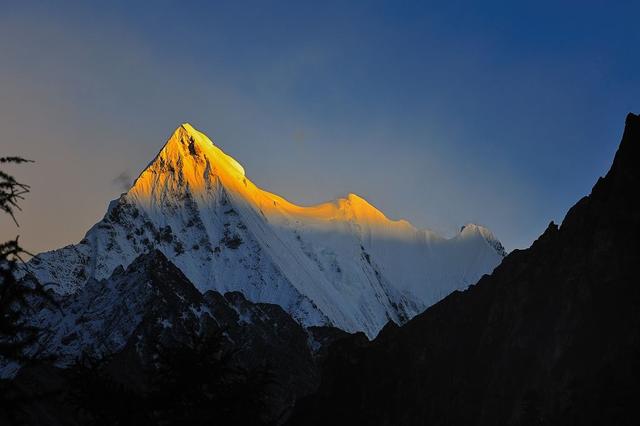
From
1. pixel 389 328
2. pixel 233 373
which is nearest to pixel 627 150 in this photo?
pixel 389 328

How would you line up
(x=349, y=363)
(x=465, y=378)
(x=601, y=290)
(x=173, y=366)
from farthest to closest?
1. (x=349, y=363)
2. (x=465, y=378)
3. (x=601, y=290)
4. (x=173, y=366)

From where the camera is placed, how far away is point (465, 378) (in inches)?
5896

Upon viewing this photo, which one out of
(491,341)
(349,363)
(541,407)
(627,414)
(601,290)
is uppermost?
(349,363)

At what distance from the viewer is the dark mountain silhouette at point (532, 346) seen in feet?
378

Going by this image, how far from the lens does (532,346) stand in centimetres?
13412

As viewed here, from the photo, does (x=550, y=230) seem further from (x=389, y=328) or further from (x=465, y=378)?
(x=389, y=328)

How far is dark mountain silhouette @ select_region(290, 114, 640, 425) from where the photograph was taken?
4530 inches

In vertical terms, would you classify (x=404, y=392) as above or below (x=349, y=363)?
below

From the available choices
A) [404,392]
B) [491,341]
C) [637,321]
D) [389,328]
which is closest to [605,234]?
[637,321]

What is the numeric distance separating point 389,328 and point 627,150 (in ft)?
210

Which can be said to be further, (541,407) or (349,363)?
(349,363)

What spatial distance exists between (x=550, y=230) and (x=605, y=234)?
71.6 ft

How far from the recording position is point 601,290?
124 meters

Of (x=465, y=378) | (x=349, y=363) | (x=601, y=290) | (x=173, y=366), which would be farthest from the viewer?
(x=349, y=363)
